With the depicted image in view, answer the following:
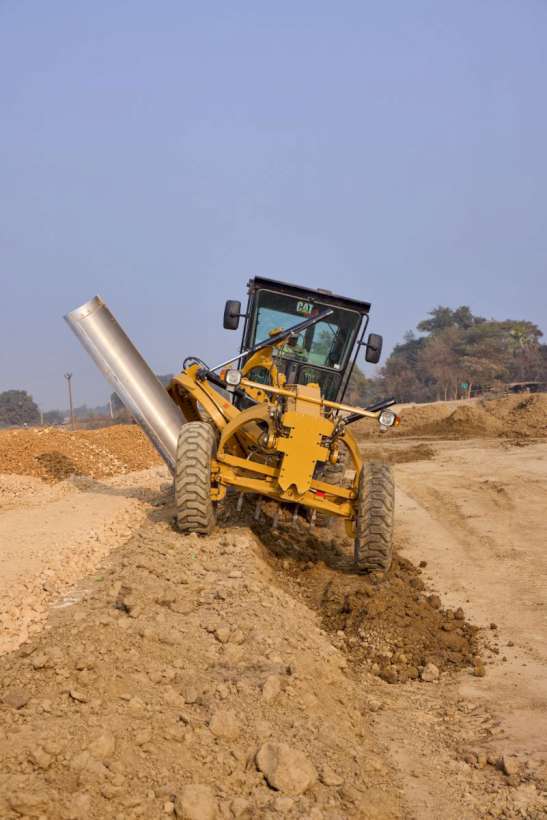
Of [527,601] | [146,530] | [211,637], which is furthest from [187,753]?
[527,601]

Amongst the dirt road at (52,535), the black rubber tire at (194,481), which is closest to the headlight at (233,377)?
the black rubber tire at (194,481)

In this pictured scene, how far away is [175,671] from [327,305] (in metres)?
5.33

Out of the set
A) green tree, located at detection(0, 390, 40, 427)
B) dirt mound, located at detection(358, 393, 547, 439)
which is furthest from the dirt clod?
green tree, located at detection(0, 390, 40, 427)

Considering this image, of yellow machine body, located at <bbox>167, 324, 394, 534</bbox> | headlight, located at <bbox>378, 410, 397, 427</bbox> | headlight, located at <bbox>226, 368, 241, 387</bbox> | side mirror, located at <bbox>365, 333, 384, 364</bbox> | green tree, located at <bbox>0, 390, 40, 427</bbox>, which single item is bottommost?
green tree, located at <bbox>0, 390, 40, 427</bbox>

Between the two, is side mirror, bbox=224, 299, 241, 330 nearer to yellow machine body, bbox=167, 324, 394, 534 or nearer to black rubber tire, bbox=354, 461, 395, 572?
yellow machine body, bbox=167, 324, 394, 534

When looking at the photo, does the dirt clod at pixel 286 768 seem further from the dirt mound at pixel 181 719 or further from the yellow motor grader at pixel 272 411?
the yellow motor grader at pixel 272 411

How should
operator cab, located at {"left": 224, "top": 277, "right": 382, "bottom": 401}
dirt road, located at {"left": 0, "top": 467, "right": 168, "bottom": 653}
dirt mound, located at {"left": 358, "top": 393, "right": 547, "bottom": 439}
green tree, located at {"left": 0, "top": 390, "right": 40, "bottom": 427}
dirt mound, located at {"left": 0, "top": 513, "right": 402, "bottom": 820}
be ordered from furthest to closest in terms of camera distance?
green tree, located at {"left": 0, "top": 390, "right": 40, "bottom": 427} < dirt mound, located at {"left": 358, "top": 393, "right": 547, "bottom": 439} < operator cab, located at {"left": 224, "top": 277, "right": 382, "bottom": 401} < dirt road, located at {"left": 0, "top": 467, "right": 168, "bottom": 653} < dirt mound, located at {"left": 0, "top": 513, "right": 402, "bottom": 820}

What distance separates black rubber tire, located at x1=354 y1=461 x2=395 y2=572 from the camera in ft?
24.5

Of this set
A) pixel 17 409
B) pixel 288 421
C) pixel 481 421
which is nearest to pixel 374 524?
pixel 288 421

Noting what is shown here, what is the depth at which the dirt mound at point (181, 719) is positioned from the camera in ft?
10.9

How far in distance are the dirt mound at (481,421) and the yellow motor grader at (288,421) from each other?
1330 cm

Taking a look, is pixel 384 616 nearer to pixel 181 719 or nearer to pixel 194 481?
pixel 194 481

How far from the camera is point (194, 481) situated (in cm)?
756

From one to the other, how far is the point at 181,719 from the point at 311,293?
5795 mm
